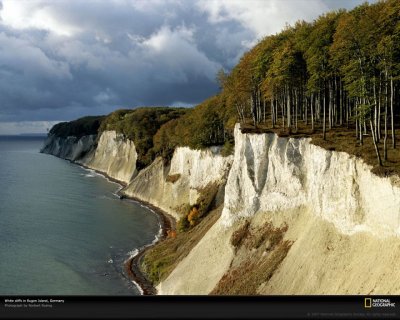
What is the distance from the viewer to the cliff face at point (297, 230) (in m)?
28.8

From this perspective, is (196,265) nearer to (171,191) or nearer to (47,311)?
(47,311)

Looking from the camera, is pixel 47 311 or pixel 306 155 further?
pixel 306 155

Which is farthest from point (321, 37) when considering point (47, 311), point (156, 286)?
point (47, 311)

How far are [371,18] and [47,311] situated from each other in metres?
39.2

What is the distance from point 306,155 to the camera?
41.0 meters

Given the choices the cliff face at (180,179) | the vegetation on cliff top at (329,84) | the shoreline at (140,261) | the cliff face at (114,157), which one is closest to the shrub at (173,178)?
the cliff face at (180,179)

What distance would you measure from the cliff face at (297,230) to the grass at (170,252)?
249 centimetres

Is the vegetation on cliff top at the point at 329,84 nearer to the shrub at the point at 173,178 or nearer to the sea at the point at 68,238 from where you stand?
the shrub at the point at 173,178

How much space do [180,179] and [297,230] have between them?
48938 millimetres

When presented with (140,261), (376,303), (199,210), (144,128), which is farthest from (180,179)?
(376,303)

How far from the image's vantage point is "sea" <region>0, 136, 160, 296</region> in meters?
46.5

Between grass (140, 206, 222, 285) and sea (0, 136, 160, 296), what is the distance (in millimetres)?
2944

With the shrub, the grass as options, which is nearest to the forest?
the grass

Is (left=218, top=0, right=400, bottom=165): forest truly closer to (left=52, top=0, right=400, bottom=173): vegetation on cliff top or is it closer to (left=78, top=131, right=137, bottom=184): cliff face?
(left=52, top=0, right=400, bottom=173): vegetation on cliff top
